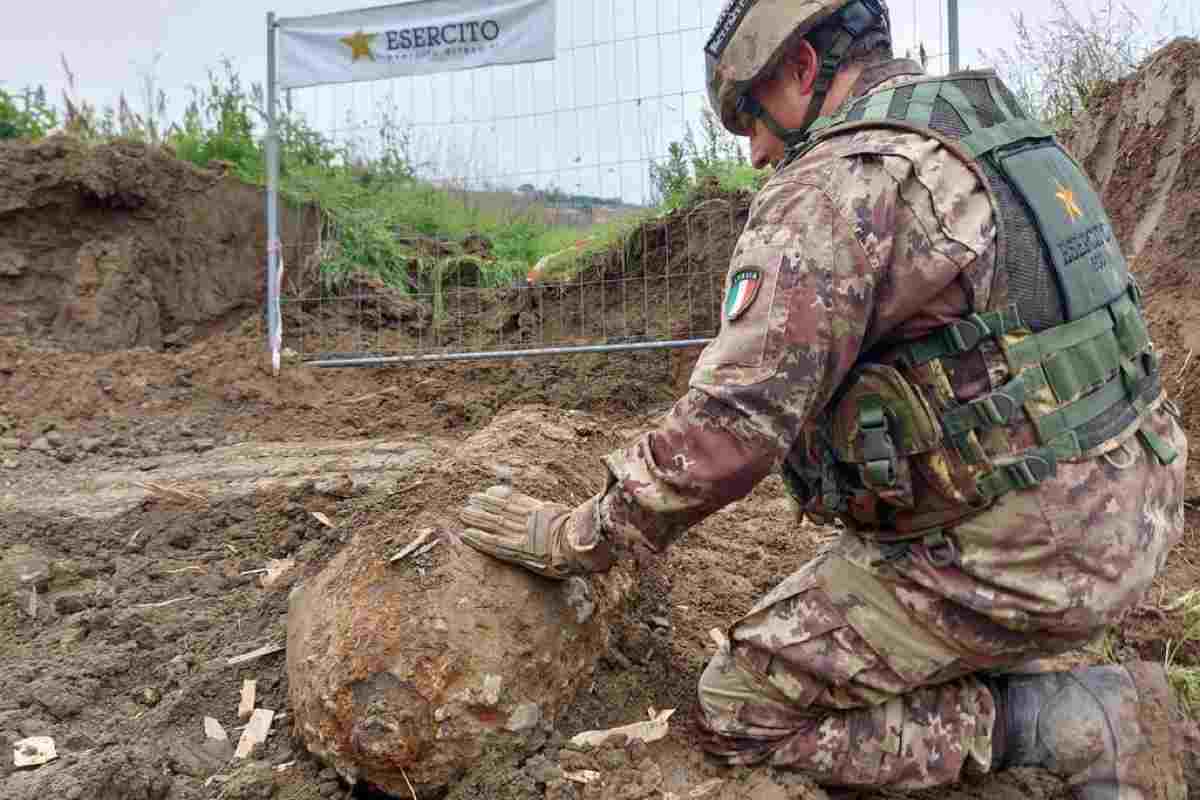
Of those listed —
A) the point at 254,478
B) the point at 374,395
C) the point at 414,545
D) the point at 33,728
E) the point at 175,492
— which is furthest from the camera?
the point at 374,395

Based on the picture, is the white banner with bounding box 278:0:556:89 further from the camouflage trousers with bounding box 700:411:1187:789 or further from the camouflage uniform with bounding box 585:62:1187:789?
the camouflage trousers with bounding box 700:411:1187:789

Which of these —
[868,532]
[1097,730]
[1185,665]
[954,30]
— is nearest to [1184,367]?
[1185,665]

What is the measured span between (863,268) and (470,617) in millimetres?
1169

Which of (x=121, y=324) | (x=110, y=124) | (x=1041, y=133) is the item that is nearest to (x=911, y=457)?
(x=1041, y=133)

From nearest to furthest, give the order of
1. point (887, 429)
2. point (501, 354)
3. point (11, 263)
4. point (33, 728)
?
point (887, 429) → point (33, 728) → point (501, 354) → point (11, 263)

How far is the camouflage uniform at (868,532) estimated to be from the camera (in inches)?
78.1

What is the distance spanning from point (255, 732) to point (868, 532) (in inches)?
63.1

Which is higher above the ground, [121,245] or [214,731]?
[121,245]

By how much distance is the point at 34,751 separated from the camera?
267cm

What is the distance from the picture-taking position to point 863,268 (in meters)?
1.97

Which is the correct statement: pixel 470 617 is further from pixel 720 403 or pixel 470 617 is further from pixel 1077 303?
pixel 1077 303

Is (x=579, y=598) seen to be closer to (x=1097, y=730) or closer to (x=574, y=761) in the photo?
(x=574, y=761)

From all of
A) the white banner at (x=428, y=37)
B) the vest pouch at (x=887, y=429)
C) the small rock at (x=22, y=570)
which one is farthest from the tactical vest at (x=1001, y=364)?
the white banner at (x=428, y=37)

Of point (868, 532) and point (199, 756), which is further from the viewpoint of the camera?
point (199, 756)
